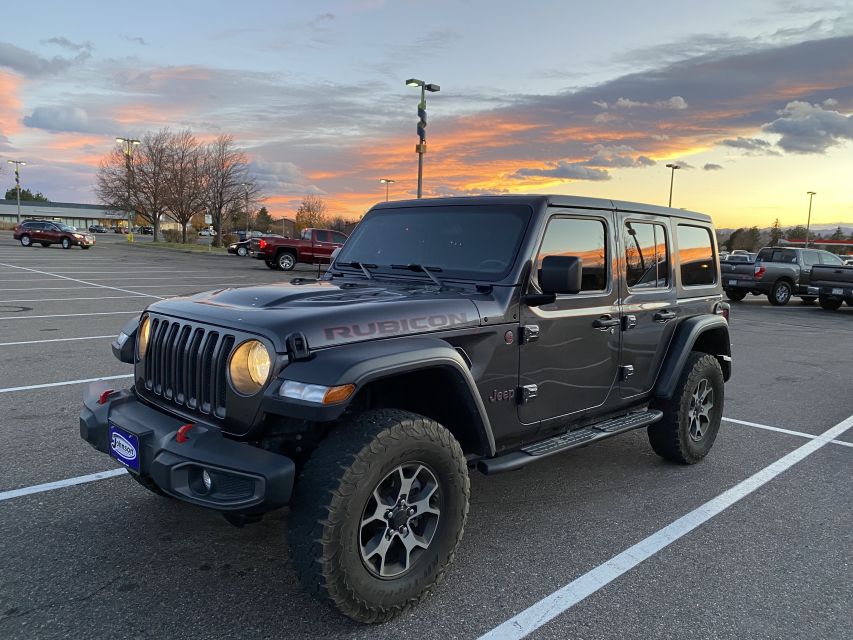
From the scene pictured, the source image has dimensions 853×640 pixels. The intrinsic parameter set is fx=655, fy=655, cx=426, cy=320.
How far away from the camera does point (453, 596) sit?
9.97 feet

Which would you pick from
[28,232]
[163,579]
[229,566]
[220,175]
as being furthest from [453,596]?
[220,175]

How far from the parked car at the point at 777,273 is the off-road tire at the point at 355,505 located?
1923 centimetres

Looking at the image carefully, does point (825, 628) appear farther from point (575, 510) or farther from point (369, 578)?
point (369, 578)

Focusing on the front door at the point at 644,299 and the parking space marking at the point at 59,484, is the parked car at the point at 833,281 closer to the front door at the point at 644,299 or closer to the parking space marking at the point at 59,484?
the front door at the point at 644,299

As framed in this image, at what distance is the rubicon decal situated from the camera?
282cm

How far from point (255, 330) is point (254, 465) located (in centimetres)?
57

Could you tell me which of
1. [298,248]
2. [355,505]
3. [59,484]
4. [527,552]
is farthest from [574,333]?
[298,248]

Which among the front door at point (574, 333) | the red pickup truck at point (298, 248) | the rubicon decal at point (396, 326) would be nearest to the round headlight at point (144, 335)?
the rubicon decal at point (396, 326)

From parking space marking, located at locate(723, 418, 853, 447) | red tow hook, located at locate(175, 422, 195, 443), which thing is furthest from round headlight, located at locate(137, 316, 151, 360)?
parking space marking, located at locate(723, 418, 853, 447)

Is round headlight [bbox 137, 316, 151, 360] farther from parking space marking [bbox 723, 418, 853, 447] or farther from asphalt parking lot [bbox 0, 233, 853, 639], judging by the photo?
parking space marking [bbox 723, 418, 853, 447]

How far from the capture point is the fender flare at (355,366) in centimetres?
261

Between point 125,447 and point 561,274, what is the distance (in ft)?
7.32

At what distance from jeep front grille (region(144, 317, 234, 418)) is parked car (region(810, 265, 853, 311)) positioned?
19060 millimetres

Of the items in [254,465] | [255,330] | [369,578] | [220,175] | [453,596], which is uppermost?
[220,175]
